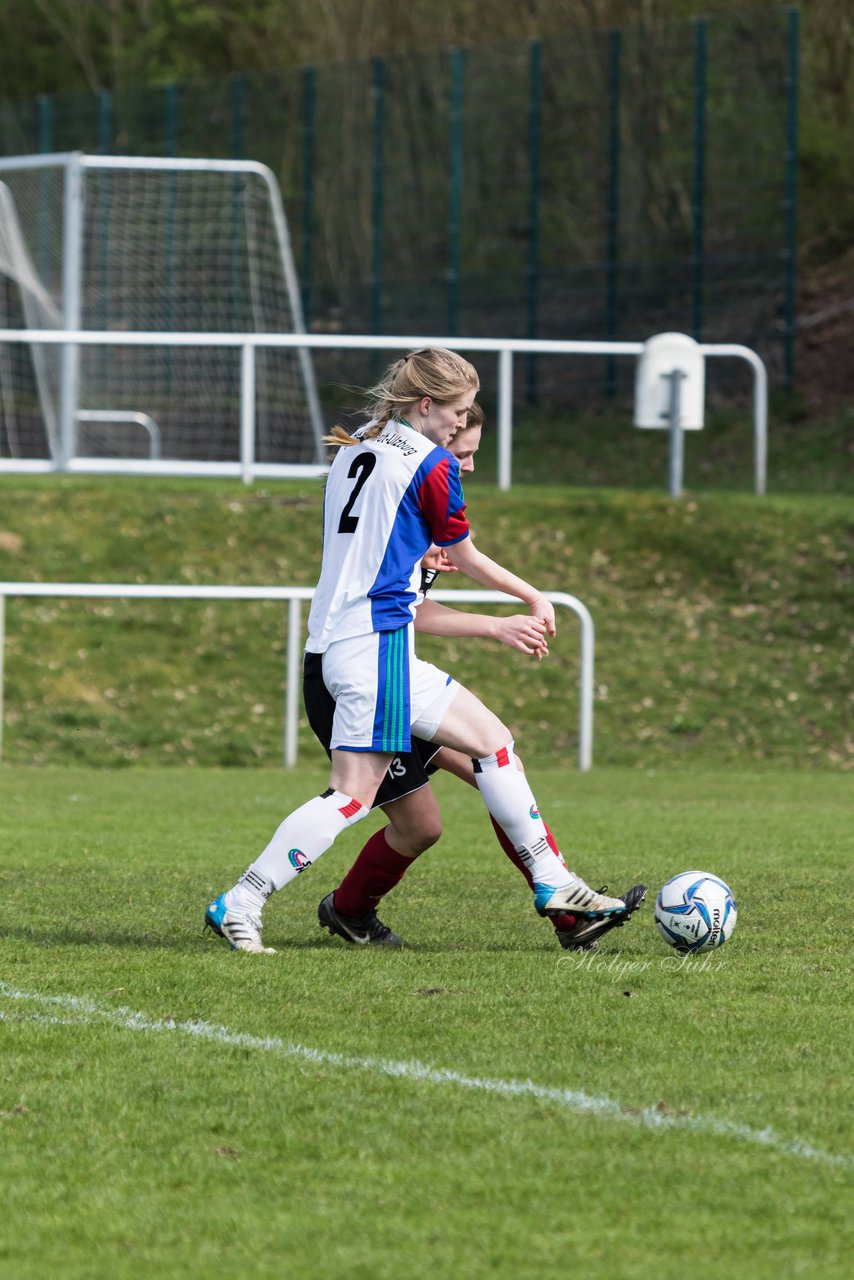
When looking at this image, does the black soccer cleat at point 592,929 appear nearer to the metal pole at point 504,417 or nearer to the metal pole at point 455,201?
the metal pole at point 504,417

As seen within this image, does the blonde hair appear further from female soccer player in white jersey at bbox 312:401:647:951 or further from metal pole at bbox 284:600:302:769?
metal pole at bbox 284:600:302:769

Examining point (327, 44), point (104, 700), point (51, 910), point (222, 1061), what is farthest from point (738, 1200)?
point (327, 44)

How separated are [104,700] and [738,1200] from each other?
11.1 metres

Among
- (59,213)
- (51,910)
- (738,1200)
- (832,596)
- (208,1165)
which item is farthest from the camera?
(59,213)

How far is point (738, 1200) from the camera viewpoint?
3.66m

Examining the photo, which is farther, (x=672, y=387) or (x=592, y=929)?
(x=672, y=387)

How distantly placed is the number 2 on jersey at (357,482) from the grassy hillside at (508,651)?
800 centimetres

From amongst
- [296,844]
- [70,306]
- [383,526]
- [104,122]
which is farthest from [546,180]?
[296,844]

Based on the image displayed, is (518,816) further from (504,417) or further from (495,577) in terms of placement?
(504,417)

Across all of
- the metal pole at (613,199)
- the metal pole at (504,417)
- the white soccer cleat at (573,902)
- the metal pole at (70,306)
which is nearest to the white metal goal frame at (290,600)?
the metal pole at (504,417)

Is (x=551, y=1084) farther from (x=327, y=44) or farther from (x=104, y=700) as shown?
(x=327, y=44)

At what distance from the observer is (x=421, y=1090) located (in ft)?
14.5

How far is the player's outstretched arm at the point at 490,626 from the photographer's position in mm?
6090

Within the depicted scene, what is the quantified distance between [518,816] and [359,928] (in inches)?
29.5
